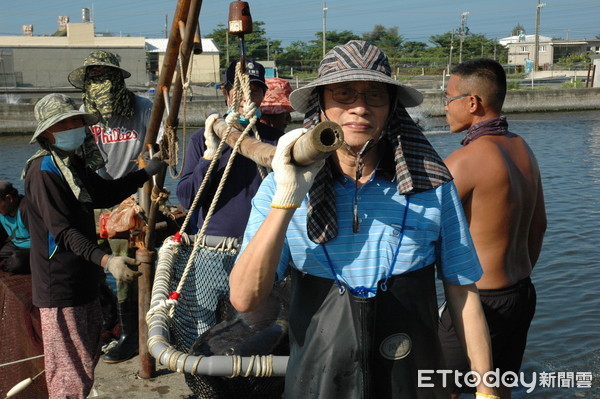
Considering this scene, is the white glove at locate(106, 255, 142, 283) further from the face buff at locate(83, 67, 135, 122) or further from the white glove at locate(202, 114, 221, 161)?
the face buff at locate(83, 67, 135, 122)

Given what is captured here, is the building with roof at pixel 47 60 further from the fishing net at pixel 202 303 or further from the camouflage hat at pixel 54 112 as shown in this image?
the fishing net at pixel 202 303

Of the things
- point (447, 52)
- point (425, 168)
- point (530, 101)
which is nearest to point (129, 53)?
point (530, 101)

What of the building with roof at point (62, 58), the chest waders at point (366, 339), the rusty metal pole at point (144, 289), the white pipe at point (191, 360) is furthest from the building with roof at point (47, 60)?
the chest waders at point (366, 339)

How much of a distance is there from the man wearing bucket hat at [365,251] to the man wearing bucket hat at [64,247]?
166 cm

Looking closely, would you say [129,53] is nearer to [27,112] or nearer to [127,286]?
[27,112]

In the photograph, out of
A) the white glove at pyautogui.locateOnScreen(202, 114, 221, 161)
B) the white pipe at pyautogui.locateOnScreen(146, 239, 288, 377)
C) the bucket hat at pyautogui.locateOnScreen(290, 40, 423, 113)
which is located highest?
the bucket hat at pyautogui.locateOnScreen(290, 40, 423, 113)

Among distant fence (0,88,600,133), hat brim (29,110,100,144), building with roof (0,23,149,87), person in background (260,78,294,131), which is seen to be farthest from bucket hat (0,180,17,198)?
building with roof (0,23,149,87)

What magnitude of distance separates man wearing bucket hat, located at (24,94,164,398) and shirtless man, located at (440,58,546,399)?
6.06ft

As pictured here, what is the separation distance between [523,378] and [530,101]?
31.2m

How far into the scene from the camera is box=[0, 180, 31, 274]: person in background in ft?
16.0

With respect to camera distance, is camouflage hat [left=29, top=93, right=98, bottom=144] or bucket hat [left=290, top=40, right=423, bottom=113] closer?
bucket hat [left=290, top=40, right=423, bottom=113]

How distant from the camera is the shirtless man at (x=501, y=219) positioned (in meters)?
3.50

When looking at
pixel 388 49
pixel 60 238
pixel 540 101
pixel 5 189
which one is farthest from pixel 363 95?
pixel 388 49

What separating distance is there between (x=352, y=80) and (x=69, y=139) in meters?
2.15
